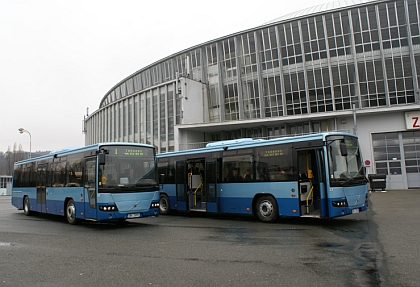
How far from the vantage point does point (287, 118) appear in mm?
32375

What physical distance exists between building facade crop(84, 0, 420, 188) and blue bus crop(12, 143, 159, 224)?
20.4m

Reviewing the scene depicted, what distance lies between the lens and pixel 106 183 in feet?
37.9

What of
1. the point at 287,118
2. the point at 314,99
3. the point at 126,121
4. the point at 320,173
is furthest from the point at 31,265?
the point at 126,121

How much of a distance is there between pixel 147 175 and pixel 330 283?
806 centimetres

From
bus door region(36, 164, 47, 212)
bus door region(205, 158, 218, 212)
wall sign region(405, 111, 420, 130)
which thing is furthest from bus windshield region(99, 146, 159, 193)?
wall sign region(405, 111, 420, 130)

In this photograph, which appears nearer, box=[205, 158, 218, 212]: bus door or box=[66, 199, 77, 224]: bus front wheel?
box=[66, 199, 77, 224]: bus front wheel

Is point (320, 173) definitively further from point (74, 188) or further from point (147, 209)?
point (74, 188)

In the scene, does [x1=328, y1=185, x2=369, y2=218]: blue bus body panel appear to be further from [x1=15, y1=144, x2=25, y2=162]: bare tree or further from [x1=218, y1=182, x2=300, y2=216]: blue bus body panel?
[x1=15, y1=144, x2=25, y2=162]: bare tree

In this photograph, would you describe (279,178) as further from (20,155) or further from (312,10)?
(20,155)

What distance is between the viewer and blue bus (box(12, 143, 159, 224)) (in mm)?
11523

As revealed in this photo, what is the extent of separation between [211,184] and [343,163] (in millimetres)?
5291

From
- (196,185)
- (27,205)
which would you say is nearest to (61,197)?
(27,205)

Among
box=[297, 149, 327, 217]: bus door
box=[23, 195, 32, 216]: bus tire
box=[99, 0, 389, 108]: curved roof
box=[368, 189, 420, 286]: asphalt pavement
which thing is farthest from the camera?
box=[99, 0, 389, 108]: curved roof

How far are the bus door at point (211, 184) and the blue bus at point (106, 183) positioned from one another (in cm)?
274
